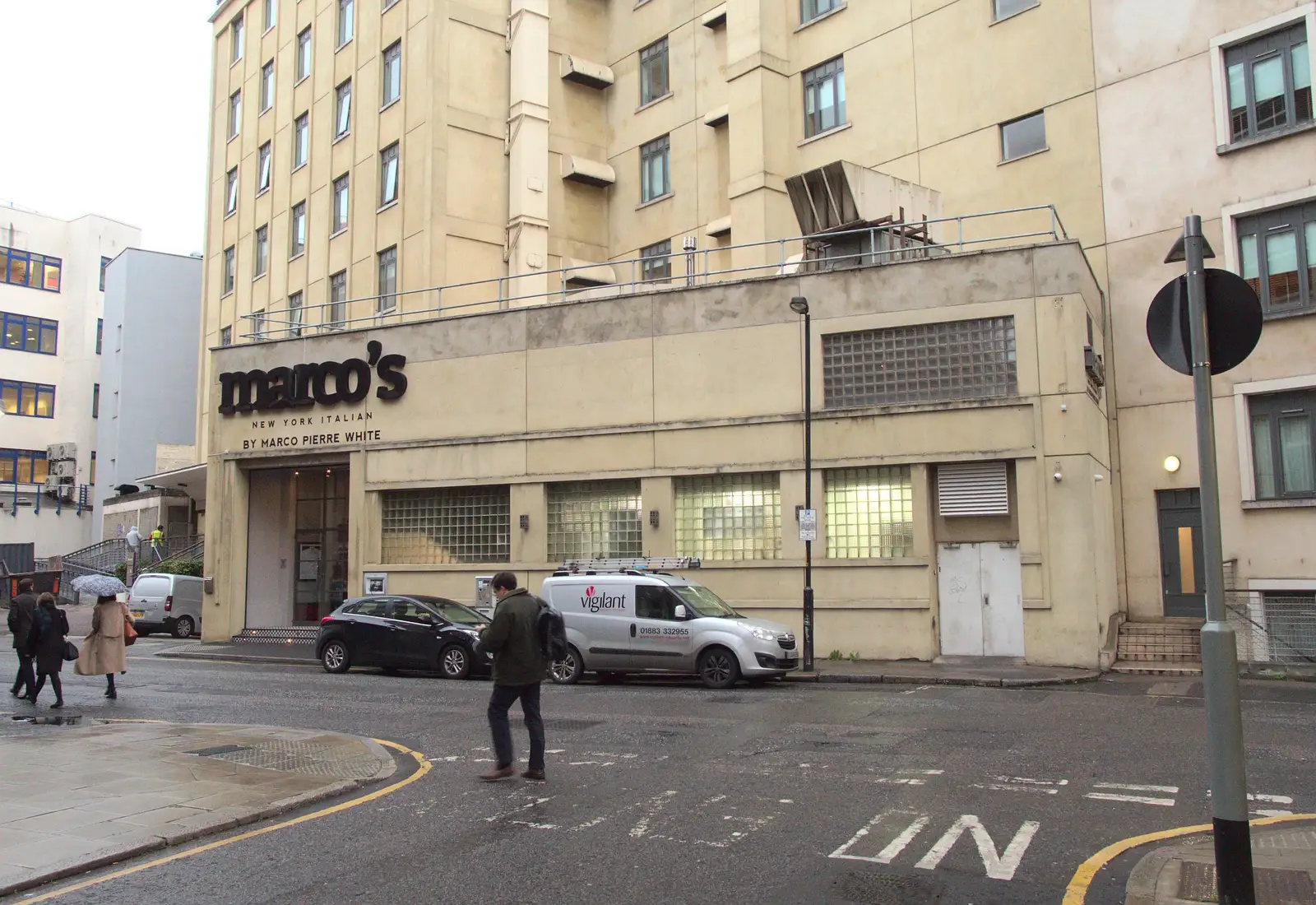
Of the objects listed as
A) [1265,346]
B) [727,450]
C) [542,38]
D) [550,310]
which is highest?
[542,38]

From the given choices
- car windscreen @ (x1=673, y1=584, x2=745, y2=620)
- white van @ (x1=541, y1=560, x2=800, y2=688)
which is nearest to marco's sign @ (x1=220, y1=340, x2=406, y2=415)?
white van @ (x1=541, y1=560, x2=800, y2=688)

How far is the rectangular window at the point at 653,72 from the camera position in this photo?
3388 centimetres

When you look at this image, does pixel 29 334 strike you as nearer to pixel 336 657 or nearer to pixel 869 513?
pixel 336 657

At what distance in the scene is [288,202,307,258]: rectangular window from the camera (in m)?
37.6

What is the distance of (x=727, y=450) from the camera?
22625 millimetres

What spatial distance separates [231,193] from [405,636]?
29.6 m

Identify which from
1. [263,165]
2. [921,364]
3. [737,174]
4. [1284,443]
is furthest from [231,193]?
[1284,443]

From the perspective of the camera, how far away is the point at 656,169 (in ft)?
111

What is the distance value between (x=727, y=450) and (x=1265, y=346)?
1078 centimetres

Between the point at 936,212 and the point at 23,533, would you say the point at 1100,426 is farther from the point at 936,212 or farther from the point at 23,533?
the point at 23,533

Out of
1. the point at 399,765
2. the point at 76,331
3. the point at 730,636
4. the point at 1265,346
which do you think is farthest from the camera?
the point at 76,331

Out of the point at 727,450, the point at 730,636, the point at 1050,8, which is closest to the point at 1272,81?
the point at 1050,8

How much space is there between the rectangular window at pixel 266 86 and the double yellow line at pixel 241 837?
3614 centimetres

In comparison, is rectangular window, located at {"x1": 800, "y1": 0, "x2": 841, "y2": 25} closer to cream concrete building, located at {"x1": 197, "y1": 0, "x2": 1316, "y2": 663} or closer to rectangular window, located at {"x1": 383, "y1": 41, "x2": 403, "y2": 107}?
cream concrete building, located at {"x1": 197, "y1": 0, "x2": 1316, "y2": 663}
